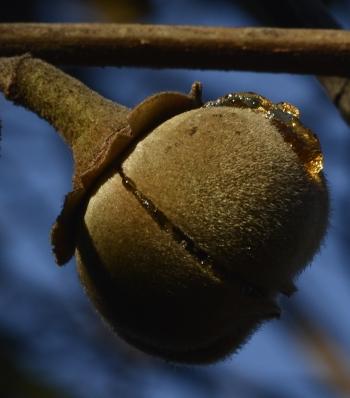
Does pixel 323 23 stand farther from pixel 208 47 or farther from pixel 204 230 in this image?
pixel 204 230

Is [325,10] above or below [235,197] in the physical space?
above

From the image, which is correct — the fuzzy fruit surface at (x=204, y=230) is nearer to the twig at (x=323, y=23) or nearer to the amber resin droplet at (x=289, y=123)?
the amber resin droplet at (x=289, y=123)

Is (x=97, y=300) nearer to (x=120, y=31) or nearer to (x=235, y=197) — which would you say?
(x=235, y=197)

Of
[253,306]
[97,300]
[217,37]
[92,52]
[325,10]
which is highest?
[325,10]

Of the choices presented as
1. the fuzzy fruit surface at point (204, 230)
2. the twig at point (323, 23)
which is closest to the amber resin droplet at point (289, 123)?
the fuzzy fruit surface at point (204, 230)

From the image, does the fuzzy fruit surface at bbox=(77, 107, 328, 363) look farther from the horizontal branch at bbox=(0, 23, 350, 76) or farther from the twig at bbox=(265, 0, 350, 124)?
the twig at bbox=(265, 0, 350, 124)

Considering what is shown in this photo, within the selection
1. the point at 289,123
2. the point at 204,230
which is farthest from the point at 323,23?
the point at 204,230

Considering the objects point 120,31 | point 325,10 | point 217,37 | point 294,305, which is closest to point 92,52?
point 120,31
